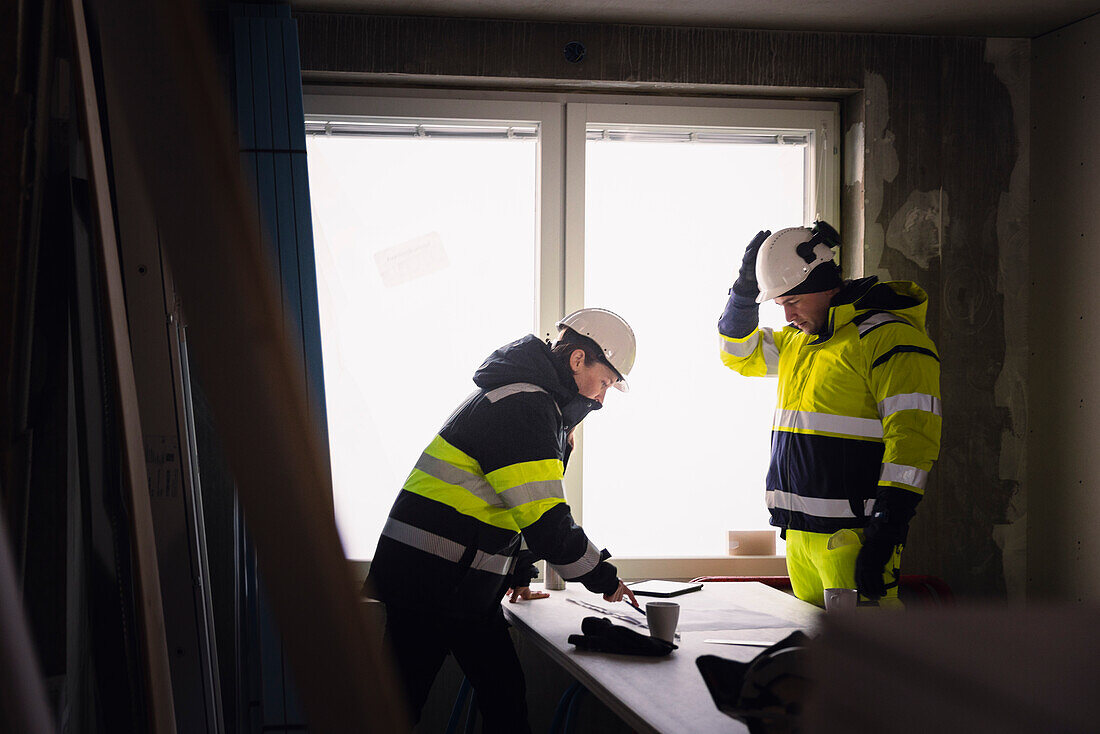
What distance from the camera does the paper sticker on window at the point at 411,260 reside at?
10.7 ft

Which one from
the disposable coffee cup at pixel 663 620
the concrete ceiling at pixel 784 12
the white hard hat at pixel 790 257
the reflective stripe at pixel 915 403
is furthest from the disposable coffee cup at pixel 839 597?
the concrete ceiling at pixel 784 12

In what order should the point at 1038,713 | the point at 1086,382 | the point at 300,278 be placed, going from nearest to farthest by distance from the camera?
the point at 1038,713
the point at 300,278
the point at 1086,382

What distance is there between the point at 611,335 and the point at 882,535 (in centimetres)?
Result: 96

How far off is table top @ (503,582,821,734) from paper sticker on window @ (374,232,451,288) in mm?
1242

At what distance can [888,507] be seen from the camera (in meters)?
2.51

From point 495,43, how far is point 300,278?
3.86 feet

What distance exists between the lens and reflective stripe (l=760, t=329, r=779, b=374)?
3094mm

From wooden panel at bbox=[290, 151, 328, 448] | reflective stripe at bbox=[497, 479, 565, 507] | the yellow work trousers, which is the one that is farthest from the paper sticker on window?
the yellow work trousers

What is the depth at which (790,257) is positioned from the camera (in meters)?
2.87

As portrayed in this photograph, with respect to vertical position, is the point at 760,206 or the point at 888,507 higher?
the point at 760,206

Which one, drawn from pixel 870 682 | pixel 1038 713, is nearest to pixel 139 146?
pixel 870 682

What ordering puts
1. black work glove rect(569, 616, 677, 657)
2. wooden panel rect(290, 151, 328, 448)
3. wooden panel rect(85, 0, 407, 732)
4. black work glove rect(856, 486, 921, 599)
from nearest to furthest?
wooden panel rect(85, 0, 407, 732)
black work glove rect(569, 616, 677, 657)
black work glove rect(856, 486, 921, 599)
wooden panel rect(290, 151, 328, 448)

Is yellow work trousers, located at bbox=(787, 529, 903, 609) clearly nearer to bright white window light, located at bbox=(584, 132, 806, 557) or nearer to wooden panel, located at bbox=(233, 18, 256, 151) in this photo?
bright white window light, located at bbox=(584, 132, 806, 557)

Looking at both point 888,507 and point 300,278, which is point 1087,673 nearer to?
point 888,507
